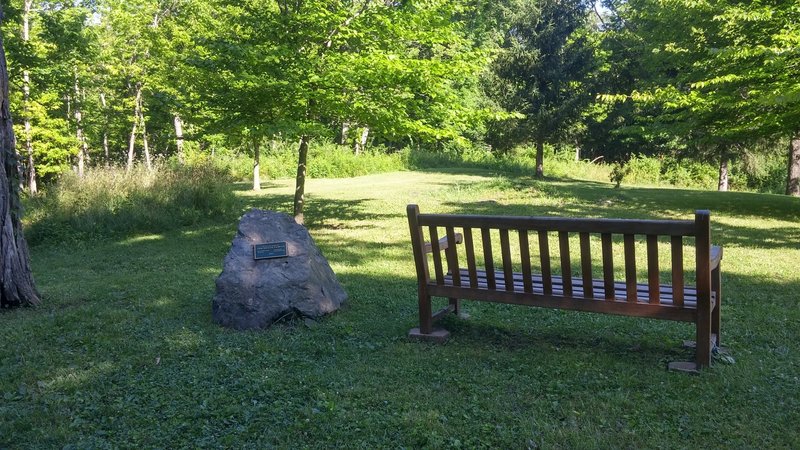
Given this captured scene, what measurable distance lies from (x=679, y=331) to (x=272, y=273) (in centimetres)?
363

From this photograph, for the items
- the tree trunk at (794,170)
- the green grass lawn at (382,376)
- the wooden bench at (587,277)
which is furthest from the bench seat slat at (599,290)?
the tree trunk at (794,170)

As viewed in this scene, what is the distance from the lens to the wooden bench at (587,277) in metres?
4.05

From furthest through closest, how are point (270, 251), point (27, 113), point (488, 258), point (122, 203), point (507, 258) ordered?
1. point (27, 113)
2. point (122, 203)
3. point (270, 251)
4. point (488, 258)
5. point (507, 258)

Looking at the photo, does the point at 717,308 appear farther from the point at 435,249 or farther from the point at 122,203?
the point at 122,203

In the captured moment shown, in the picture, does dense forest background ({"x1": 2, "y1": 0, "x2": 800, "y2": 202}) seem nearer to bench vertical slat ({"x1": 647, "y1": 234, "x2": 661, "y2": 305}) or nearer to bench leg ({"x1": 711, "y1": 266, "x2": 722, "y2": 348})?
bench leg ({"x1": 711, "y1": 266, "x2": 722, "y2": 348})

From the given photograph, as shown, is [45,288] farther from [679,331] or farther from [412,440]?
[679,331]

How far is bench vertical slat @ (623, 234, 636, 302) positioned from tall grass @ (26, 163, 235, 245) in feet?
35.2

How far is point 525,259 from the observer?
14.9 feet

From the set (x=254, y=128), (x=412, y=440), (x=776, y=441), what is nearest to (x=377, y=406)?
(x=412, y=440)

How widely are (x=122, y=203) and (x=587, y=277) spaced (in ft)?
37.4

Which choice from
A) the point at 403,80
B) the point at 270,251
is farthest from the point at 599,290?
the point at 403,80

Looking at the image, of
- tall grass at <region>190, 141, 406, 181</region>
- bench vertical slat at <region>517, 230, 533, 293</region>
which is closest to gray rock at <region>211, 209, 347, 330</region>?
bench vertical slat at <region>517, 230, 533, 293</region>

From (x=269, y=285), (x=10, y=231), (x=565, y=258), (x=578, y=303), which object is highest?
(x=10, y=231)

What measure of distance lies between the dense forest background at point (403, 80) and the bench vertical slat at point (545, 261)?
618cm
